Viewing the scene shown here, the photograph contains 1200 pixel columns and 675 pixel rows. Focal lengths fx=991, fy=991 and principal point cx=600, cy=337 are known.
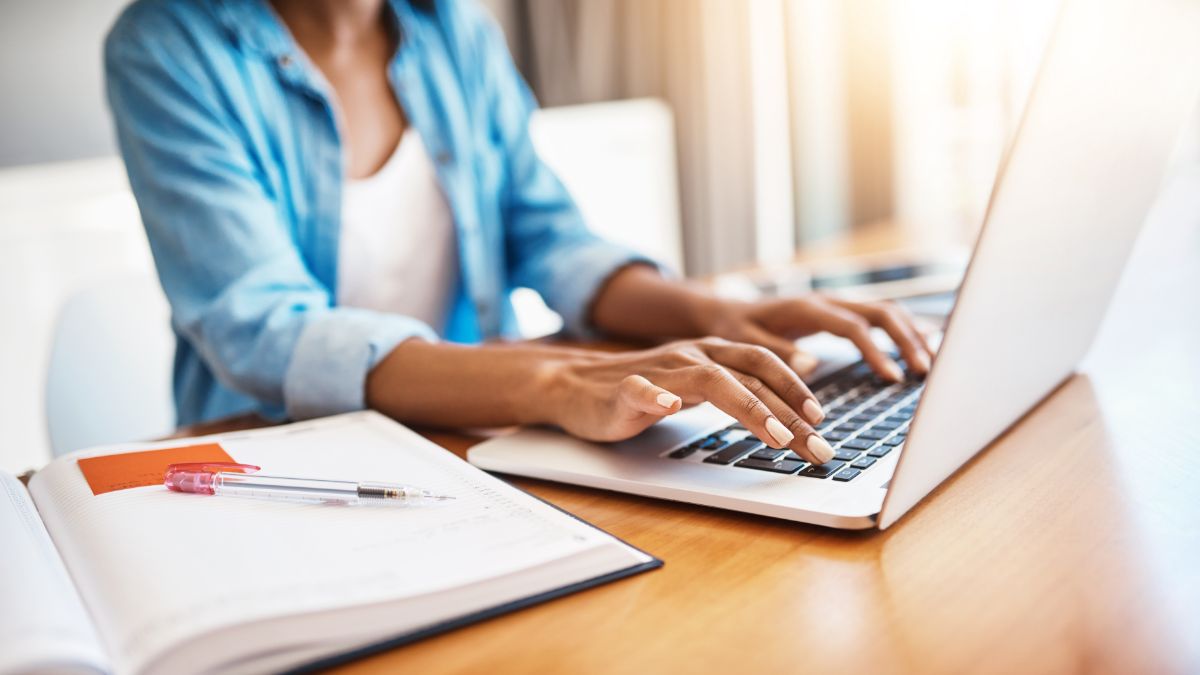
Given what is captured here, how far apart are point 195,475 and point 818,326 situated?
51 centimetres

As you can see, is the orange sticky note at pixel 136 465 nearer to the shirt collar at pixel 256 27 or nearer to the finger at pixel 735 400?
the finger at pixel 735 400

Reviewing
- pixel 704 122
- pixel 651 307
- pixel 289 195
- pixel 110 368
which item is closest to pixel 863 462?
pixel 651 307

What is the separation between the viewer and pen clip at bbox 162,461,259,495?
0.52 meters

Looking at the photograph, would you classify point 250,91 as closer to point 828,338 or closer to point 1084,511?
point 828,338

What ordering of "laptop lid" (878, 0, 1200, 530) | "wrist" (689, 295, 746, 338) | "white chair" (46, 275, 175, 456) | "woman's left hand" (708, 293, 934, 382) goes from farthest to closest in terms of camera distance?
"white chair" (46, 275, 175, 456) → "wrist" (689, 295, 746, 338) → "woman's left hand" (708, 293, 934, 382) → "laptop lid" (878, 0, 1200, 530)

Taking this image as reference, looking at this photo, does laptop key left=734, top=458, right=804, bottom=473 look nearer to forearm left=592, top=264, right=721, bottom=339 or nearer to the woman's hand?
the woman's hand

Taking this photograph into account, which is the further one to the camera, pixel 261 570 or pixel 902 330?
pixel 902 330

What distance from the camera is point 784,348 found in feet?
2.67

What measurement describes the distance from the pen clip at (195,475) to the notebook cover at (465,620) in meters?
0.17

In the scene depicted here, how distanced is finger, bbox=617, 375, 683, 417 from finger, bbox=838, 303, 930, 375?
26 cm

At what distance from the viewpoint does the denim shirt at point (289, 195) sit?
797 millimetres

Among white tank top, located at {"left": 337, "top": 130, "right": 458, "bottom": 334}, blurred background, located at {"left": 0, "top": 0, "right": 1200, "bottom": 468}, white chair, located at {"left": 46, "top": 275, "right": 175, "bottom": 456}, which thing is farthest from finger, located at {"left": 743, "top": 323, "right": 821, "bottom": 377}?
blurred background, located at {"left": 0, "top": 0, "right": 1200, "bottom": 468}

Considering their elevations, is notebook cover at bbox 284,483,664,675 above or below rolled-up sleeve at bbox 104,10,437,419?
below

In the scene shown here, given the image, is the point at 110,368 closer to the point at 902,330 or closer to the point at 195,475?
the point at 195,475
